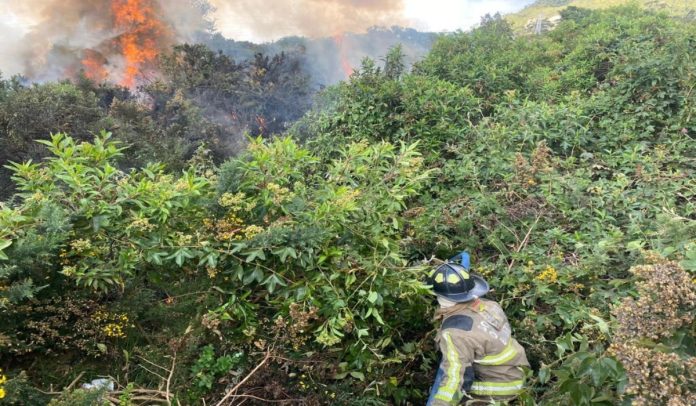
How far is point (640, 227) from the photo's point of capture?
319 cm

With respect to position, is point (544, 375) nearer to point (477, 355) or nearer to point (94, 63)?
point (477, 355)

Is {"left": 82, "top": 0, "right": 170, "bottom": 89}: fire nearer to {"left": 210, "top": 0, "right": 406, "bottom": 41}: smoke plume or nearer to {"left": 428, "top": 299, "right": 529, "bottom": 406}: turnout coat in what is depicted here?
{"left": 210, "top": 0, "right": 406, "bottom": 41}: smoke plume

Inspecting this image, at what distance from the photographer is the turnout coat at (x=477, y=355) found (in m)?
2.50

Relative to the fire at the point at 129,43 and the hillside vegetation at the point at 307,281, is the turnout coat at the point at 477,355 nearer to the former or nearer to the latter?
the hillside vegetation at the point at 307,281

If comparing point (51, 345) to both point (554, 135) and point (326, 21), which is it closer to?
point (554, 135)

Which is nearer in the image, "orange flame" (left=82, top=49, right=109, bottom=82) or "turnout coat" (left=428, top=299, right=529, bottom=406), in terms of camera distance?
"turnout coat" (left=428, top=299, right=529, bottom=406)

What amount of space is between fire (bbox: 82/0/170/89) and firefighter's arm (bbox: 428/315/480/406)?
13618mm

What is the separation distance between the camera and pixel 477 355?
8.45 ft

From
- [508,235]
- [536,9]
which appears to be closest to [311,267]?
[508,235]

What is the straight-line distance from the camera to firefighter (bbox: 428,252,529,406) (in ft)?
8.25

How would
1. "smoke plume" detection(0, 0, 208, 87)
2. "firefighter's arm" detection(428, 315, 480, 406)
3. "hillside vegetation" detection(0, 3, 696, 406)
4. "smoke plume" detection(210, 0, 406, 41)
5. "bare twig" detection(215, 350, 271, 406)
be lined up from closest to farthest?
"hillside vegetation" detection(0, 3, 696, 406) < "bare twig" detection(215, 350, 271, 406) < "firefighter's arm" detection(428, 315, 480, 406) < "smoke plume" detection(0, 0, 208, 87) < "smoke plume" detection(210, 0, 406, 41)

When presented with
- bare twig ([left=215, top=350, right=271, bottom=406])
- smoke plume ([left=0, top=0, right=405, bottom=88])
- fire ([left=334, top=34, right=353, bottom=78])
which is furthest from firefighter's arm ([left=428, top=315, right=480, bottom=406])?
fire ([left=334, top=34, right=353, bottom=78])

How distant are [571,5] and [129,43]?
712 inches

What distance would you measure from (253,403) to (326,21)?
55.2 ft
